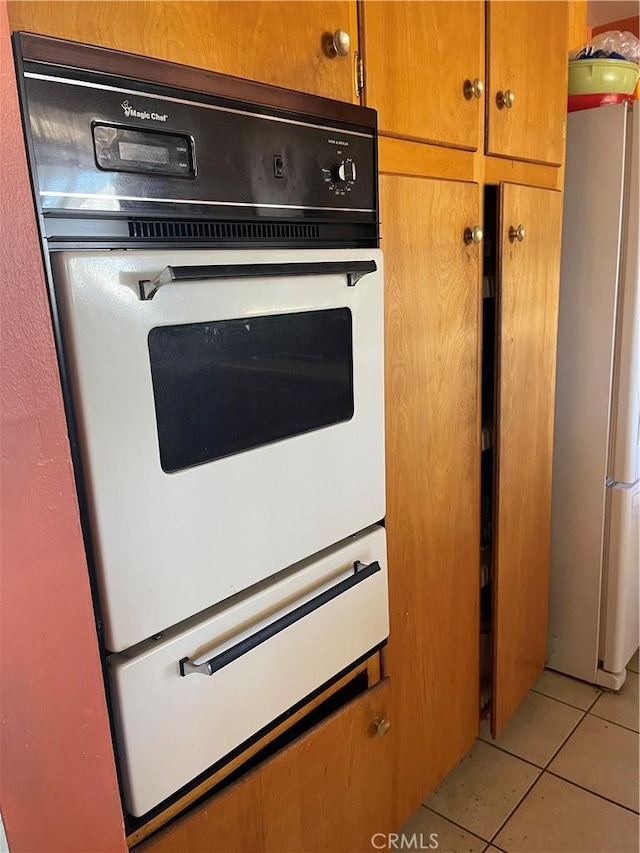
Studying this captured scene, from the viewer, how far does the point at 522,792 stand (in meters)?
1.68

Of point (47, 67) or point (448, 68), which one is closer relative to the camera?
point (47, 67)

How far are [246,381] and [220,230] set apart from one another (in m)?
0.20

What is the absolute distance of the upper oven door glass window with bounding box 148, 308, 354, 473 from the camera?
2.58 ft

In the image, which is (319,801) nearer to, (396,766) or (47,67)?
(396,766)

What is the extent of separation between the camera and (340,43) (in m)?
0.96

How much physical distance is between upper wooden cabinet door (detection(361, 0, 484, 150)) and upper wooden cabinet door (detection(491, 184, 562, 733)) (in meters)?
0.24

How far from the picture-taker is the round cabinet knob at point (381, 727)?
124cm

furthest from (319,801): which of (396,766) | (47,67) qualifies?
(47,67)

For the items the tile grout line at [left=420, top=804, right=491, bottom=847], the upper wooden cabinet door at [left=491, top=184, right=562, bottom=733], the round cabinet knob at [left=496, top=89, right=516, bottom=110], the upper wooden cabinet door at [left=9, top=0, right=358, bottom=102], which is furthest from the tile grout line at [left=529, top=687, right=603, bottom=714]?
the upper wooden cabinet door at [left=9, top=0, right=358, bottom=102]

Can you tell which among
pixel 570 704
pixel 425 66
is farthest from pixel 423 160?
pixel 570 704

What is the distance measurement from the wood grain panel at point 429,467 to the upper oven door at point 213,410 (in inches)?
5.6

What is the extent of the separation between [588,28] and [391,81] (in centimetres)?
166

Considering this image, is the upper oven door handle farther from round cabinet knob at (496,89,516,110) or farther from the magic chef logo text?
round cabinet knob at (496,89,516,110)

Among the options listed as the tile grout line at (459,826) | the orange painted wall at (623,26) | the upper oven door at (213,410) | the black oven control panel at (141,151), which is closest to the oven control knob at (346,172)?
the upper oven door at (213,410)
